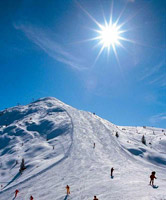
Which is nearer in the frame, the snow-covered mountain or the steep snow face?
the snow-covered mountain

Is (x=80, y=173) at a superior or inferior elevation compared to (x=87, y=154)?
inferior

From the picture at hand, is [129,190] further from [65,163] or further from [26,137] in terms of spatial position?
[26,137]

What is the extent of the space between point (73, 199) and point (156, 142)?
4079 centimetres

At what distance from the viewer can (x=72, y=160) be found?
1356 inches

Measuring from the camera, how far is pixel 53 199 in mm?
21125

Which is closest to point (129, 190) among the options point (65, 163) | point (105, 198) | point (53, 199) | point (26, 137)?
point (105, 198)

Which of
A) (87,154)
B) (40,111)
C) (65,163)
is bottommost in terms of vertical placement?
(65,163)

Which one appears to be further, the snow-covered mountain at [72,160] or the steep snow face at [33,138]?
the steep snow face at [33,138]

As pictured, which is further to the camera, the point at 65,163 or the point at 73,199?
the point at 65,163

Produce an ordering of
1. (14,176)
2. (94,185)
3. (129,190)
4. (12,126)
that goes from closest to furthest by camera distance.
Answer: (129,190) → (94,185) → (14,176) → (12,126)

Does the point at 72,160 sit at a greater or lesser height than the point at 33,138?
lesser

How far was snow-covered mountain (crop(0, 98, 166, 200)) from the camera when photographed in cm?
2180

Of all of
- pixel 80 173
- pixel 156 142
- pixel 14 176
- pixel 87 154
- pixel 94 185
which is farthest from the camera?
pixel 156 142

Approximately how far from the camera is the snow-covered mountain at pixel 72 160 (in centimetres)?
2180
